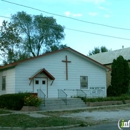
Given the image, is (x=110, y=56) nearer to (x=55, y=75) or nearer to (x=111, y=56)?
(x=111, y=56)

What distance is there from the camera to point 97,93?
3048 cm

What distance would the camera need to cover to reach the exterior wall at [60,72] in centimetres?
2609

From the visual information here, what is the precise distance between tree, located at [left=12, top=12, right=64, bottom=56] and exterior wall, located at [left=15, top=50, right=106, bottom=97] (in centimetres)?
2719

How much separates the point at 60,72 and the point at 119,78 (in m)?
8.05

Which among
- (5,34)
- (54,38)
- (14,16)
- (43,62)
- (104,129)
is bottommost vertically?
(104,129)

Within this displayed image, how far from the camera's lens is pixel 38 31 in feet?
188

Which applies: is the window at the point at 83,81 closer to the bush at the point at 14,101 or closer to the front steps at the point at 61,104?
the front steps at the point at 61,104

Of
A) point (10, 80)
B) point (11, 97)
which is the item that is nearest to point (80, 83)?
point (10, 80)

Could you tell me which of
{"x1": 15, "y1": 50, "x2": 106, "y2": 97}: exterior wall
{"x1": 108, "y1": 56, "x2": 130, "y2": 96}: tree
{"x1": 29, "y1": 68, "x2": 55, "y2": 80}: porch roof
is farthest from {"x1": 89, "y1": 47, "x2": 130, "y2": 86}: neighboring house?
{"x1": 29, "y1": 68, "x2": 55, "y2": 80}: porch roof

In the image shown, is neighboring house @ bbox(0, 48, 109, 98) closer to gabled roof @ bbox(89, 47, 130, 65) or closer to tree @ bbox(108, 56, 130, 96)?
tree @ bbox(108, 56, 130, 96)

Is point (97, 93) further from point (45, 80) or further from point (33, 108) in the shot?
point (33, 108)

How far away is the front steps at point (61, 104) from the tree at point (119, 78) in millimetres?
8216

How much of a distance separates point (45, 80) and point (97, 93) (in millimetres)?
6412

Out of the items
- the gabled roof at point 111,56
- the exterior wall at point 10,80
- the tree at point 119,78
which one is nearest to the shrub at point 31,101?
the exterior wall at point 10,80
